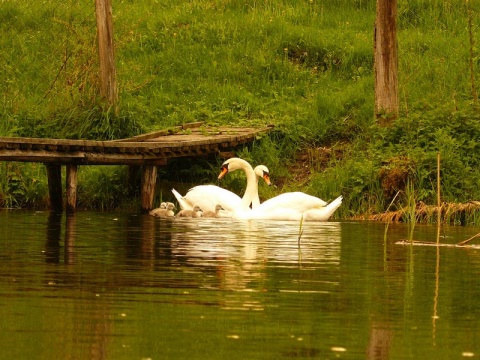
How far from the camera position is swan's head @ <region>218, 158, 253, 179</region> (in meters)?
21.2

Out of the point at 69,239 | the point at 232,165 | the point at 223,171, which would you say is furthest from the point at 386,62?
the point at 69,239

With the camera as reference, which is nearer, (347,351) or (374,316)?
(347,351)

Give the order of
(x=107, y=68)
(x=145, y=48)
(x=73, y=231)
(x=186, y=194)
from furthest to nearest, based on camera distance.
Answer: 1. (x=145, y=48)
2. (x=107, y=68)
3. (x=186, y=194)
4. (x=73, y=231)

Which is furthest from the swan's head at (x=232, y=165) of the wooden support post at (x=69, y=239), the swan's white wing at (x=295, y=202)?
the wooden support post at (x=69, y=239)

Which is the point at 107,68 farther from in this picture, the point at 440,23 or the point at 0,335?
the point at 0,335

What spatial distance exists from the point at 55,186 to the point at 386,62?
5.93m

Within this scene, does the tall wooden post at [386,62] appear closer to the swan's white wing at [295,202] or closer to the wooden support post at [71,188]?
the swan's white wing at [295,202]

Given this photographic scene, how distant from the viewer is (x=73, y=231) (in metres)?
15.5

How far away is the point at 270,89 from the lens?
26453 millimetres

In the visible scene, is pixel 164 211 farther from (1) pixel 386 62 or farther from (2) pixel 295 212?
(1) pixel 386 62

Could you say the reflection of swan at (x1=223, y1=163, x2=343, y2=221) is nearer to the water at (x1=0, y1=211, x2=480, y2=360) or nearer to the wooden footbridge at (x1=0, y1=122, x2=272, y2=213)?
the wooden footbridge at (x1=0, y1=122, x2=272, y2=213)

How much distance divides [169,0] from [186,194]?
11.6 metres

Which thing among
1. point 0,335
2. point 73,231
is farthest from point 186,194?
point 0,335

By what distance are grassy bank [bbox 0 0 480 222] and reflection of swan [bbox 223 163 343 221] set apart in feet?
4.80
